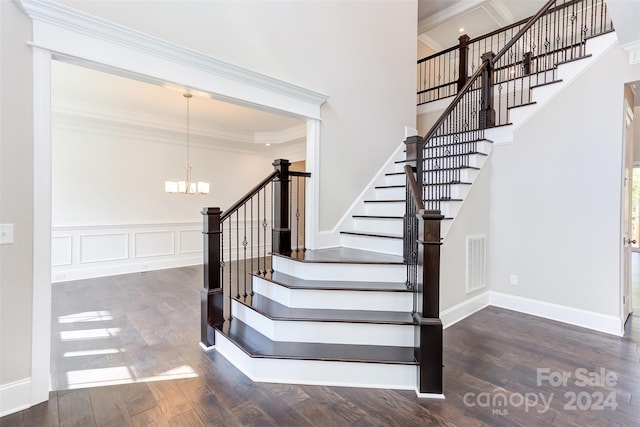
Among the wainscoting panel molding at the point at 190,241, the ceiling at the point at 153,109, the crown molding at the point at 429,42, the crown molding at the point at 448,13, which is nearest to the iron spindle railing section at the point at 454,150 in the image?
the ceiling at the point at 153,109

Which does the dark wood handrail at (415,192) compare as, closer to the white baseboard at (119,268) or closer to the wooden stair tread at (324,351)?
the wooden stair tread at (324,351)

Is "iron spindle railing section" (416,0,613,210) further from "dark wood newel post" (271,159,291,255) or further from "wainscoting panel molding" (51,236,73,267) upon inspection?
"wainscoting panel molding" (51,236,73,267)

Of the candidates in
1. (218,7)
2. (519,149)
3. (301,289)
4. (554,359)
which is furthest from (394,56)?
(554,359)

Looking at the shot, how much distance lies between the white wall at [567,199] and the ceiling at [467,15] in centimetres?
374

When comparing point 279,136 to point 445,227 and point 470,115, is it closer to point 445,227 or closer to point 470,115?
point 470,115

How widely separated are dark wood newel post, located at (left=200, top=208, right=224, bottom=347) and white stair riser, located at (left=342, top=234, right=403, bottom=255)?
175cm

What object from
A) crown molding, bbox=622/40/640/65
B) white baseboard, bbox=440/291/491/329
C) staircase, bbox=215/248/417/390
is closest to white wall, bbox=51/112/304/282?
staircase, bbox=215/248/417/390

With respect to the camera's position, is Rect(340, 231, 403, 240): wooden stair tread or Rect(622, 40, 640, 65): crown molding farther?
Rect(340, 231, 403, 240): wooden stair tread

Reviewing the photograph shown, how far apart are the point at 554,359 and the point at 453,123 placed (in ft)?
9.23

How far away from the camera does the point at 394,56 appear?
472cm

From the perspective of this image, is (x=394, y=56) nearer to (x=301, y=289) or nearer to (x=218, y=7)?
(x=218, y=7)

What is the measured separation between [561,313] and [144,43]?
4.91 metres

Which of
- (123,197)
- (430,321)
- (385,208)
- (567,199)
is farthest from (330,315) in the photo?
(123,197)

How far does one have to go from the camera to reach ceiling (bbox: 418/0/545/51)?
19.4 ft
